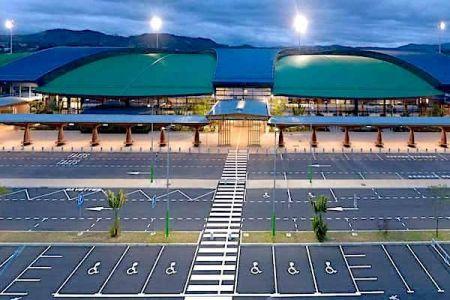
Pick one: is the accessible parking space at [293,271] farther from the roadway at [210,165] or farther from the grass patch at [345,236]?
the roadway at [210,165]

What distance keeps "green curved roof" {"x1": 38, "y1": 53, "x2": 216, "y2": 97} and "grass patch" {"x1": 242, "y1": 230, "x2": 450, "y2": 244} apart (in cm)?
4913

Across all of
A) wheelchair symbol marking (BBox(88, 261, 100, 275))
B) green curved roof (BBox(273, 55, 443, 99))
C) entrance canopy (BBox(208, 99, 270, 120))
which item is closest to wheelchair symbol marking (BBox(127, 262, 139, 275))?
wheelchair symbol marking (BBox(88, 261, 100, 275))

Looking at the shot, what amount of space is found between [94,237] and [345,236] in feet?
53.8

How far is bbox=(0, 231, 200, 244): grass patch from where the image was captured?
31.9 m

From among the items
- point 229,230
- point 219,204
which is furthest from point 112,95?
point 229,230

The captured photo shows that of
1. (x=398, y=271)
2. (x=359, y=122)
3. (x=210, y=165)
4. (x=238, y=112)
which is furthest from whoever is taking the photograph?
(x=359, y=122)

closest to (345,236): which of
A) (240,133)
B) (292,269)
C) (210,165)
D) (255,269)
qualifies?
(292,269)

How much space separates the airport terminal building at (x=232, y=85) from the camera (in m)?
79.5

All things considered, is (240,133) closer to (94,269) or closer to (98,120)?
(98,120)

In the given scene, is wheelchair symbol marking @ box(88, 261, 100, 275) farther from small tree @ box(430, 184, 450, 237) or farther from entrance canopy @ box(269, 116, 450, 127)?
entrance canopy @ box(269, 116, 450, 127)

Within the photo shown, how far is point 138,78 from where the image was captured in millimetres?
84062

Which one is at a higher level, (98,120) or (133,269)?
(98,120)

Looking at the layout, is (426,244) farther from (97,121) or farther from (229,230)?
(97,121)

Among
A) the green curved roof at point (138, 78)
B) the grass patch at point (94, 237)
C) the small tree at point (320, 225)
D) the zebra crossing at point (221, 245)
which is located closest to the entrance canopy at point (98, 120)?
the green curved roof at point (138, 78)
